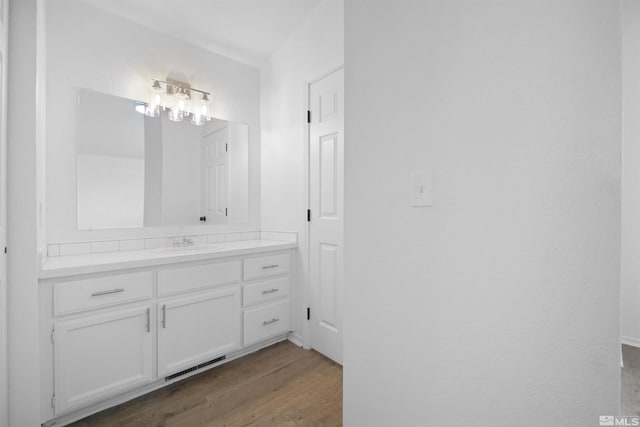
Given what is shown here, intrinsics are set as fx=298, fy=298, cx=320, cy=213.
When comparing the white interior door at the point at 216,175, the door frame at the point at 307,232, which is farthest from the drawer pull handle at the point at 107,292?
the door frame at the point at 307,232

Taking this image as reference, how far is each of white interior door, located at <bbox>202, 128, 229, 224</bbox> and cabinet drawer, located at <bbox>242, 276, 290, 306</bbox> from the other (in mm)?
708

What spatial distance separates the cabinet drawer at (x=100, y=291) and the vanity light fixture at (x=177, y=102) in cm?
127

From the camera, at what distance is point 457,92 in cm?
88

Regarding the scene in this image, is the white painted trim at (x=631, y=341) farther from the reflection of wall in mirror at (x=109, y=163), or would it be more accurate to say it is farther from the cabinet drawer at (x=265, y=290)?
the reflection of wall in mirror at (x=109, y=163)

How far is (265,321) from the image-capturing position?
2340mm

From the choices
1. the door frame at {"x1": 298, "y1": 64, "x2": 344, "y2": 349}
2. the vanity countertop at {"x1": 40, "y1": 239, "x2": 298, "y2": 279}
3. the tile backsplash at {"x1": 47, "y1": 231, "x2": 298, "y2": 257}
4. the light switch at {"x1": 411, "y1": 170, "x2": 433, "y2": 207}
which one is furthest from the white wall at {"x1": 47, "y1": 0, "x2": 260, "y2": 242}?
the light switch at {"x1": 411, "y1": 170, "x2": 433, "y2": 207}

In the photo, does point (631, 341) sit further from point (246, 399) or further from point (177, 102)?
point (177, 102)

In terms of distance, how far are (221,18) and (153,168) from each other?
49.4 inches

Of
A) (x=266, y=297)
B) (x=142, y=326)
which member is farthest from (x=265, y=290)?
(x=142, y=326)

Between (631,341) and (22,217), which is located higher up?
(22,217)

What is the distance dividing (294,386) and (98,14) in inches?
111

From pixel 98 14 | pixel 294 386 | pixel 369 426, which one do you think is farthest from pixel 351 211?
pixel 98 14

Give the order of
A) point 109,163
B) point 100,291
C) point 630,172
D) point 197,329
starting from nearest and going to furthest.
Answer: point 630,172
point 100,291
point 197,329
point 109,163

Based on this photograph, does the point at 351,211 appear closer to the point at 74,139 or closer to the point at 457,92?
the point at 457,92
